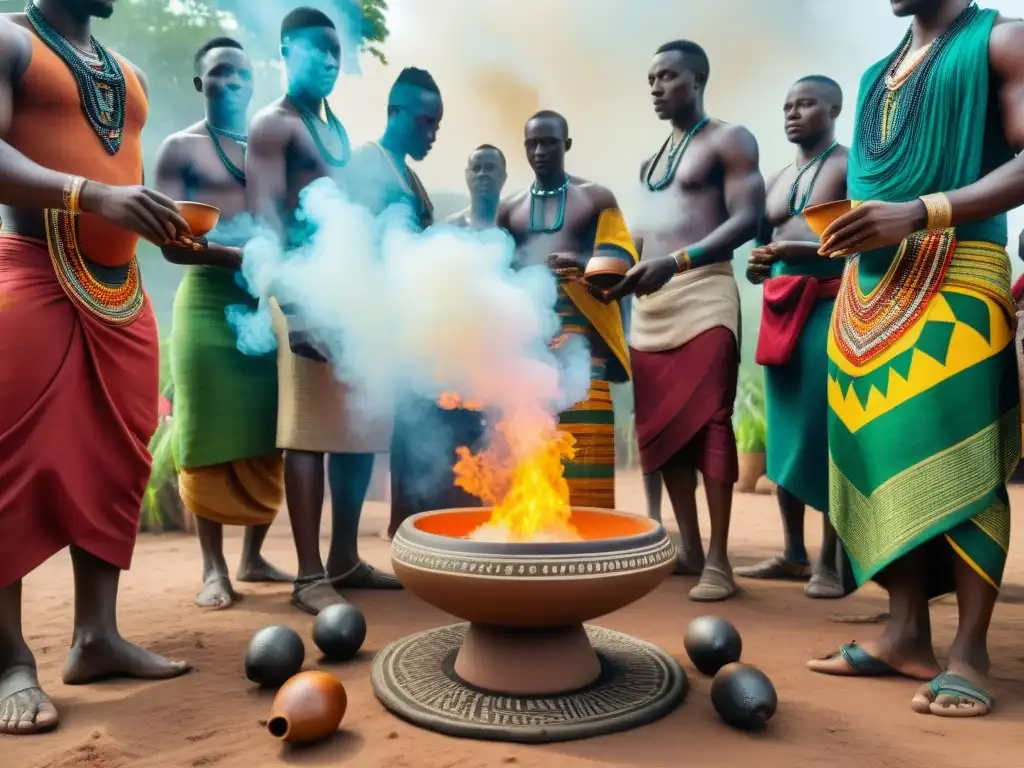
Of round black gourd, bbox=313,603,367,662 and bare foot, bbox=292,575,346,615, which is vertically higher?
round black gourd, bbox=313,603,367,662

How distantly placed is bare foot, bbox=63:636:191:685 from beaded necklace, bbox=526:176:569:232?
9.74ft

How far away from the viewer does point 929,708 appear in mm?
2492

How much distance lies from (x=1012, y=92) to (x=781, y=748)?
2269 mm

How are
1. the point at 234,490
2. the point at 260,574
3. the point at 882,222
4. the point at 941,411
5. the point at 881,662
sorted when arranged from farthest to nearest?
the point at 260,574
the point at 234,490
the point at 881,662
the point at 941,411
the point at 882,222

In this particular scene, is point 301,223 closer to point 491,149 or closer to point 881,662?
point 491,149

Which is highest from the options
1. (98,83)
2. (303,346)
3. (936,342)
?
(98,83)

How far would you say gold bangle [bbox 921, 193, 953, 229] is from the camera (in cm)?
248

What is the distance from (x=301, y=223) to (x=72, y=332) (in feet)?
4.38

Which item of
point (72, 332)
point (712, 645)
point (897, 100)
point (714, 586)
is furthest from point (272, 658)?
point (897, 100)

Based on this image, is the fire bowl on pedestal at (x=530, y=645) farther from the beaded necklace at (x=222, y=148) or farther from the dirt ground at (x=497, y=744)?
the beaded necklace at (x=222, y=148)

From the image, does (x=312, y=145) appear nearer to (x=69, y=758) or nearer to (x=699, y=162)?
(x=699, y=162)

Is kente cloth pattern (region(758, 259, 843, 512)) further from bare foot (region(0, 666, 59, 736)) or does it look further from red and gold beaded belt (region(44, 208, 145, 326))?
bare foot (region(0, 666, 59, 736))

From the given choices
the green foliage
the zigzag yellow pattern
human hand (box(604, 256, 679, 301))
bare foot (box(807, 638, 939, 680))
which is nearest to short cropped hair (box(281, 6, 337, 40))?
human hand (box(604, 256, 679, 301))

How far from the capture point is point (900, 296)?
2.72 meters
